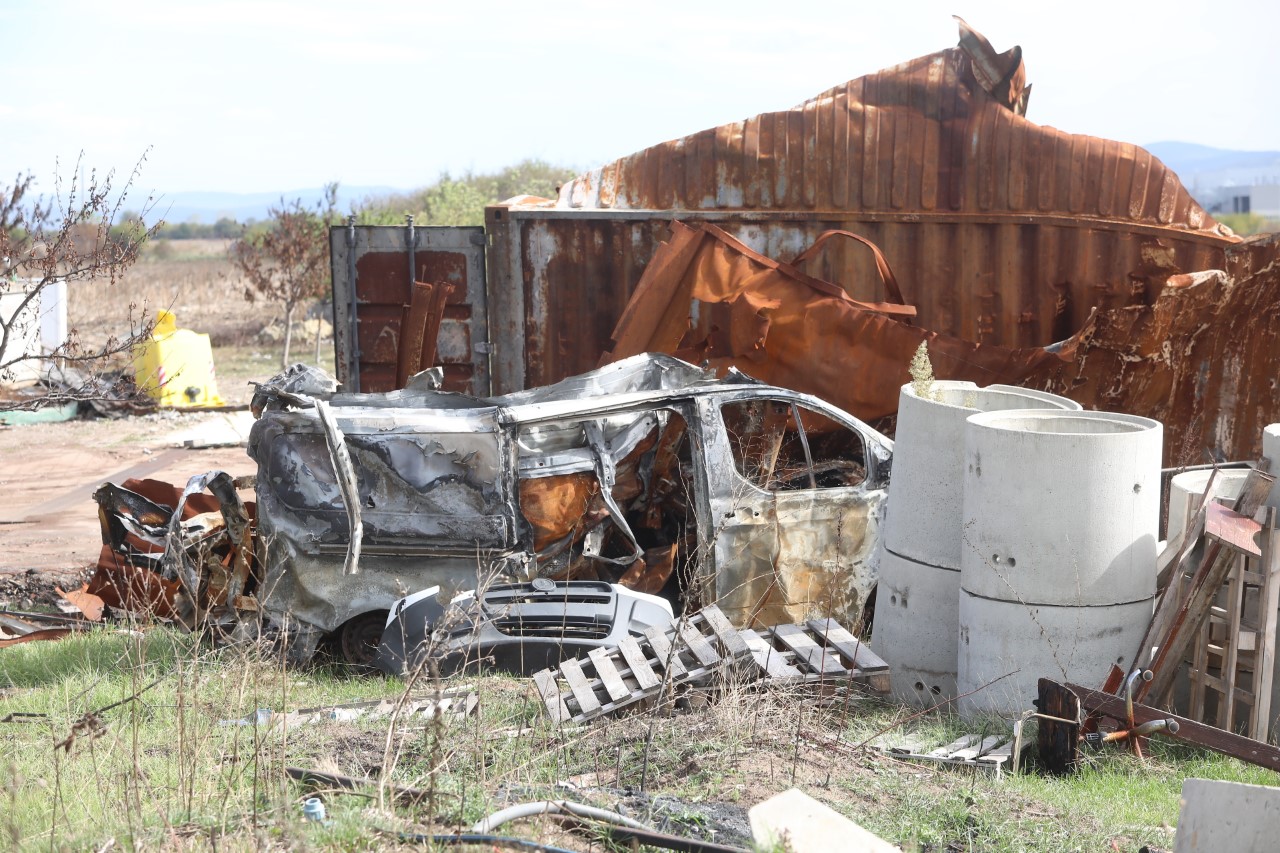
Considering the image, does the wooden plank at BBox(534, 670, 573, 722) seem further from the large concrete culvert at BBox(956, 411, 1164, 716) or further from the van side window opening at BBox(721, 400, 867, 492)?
the large concrete culvert at BBox(956, 411, 1164, 716)


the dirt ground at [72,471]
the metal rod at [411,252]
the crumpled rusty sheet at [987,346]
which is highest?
the metal rod at [411,252]

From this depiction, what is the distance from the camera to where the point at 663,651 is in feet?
18.8

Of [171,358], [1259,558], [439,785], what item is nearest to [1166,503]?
[1259,558]

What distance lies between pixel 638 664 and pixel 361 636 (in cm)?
171

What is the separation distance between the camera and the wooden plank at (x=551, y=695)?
5.26 metres

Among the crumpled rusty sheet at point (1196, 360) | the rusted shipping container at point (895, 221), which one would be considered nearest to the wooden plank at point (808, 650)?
the crumpled rusty sheet at point (1196, 360)

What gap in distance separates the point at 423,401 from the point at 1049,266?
5.77 m

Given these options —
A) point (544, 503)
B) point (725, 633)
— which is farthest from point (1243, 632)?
point (544, 503)

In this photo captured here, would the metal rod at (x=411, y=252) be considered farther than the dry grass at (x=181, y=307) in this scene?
No

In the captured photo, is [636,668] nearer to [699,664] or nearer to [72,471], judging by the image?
[699,664]

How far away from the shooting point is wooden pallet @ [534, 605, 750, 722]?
538 centimetres

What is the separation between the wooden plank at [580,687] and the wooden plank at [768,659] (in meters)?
0.83

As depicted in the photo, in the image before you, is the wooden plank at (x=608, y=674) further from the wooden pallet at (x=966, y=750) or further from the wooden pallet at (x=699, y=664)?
the wooden pallet at (x=966, y=750)

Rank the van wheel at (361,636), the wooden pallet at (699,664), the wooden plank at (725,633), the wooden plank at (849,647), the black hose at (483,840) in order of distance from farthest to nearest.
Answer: the van wheel at (361,636)
the wooden plank at (849,647)
the wooden plank at (725,633)
the wooden pallet at (699,664)
the black hose at (483,840)
